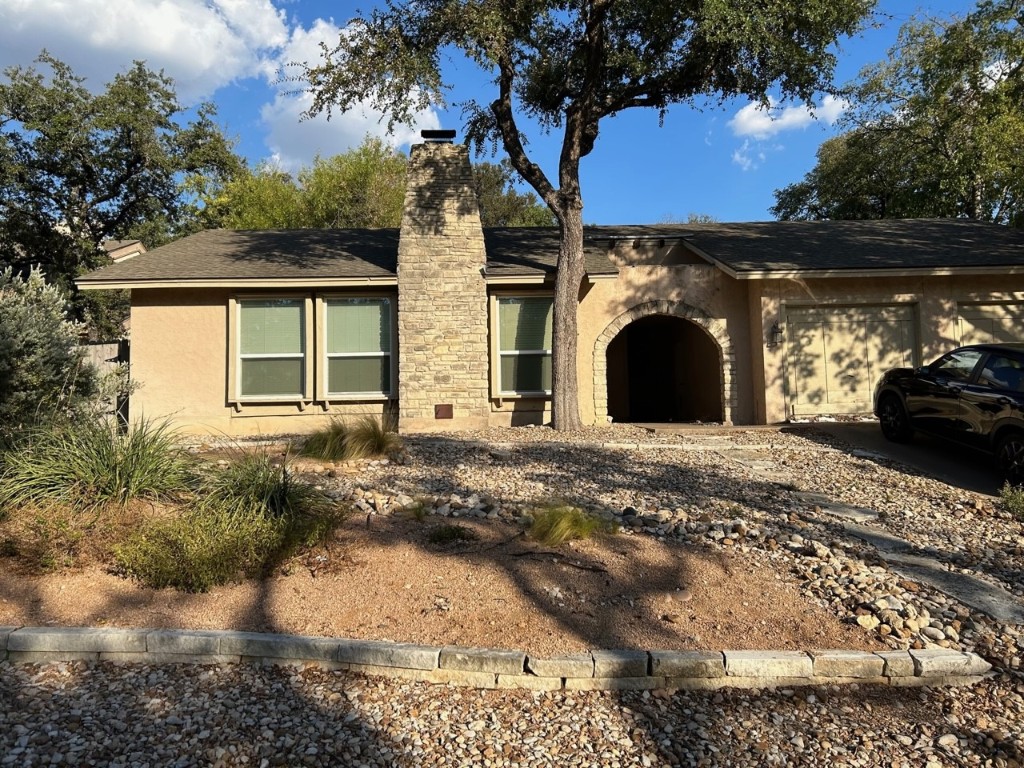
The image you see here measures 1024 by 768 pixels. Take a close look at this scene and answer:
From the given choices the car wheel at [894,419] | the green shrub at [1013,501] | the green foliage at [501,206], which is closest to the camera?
the green shrub at [1013,501]

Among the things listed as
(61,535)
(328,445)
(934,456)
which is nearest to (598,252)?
(934,456)

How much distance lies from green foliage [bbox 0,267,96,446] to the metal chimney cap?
749cm

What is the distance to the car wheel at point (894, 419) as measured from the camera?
391 inches

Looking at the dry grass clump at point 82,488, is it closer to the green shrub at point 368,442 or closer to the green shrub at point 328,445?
the green shrub at point 328,445

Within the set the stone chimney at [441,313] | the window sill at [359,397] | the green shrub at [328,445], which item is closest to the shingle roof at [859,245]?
the stone chimney at [441,313]

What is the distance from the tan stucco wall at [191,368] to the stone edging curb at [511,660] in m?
8.92

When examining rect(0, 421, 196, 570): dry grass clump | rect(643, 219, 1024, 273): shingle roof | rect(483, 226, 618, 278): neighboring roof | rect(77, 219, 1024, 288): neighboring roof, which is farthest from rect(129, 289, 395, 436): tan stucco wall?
rect(643, 219, 1024, 273): shingle roof

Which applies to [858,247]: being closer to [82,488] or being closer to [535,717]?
[535,717]

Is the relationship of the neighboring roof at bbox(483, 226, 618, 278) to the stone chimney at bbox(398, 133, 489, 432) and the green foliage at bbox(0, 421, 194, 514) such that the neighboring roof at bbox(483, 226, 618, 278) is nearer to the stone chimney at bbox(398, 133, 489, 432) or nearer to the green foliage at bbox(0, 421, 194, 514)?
the stone chimney at bbox(398, 133, 489, 432)

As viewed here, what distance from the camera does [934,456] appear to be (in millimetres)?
9336

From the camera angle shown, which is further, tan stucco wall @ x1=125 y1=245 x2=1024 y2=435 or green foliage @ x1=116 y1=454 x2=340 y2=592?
tan stucco wall @ x1=125 y1=245 x2=1024 y2=435

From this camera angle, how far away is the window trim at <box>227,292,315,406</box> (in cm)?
1262

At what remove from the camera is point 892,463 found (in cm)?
895

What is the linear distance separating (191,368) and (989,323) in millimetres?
15740
